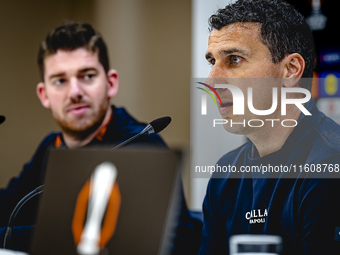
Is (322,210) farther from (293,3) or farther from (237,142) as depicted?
(293,3)

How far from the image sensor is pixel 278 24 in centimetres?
131

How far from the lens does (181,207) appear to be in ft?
4.74

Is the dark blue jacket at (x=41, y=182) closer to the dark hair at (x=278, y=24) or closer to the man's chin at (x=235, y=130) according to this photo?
the man's chin at (x=235, y=130)

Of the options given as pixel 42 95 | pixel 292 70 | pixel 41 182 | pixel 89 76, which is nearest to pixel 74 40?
pixel 89 76

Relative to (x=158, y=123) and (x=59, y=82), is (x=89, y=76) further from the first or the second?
(x=158, y=123)

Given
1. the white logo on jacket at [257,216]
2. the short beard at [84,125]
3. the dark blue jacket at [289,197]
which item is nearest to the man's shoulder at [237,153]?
the dark blue jacket at [289,197]

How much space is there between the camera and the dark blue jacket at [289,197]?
1.21m

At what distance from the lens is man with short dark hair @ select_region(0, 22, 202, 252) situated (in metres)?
1.58

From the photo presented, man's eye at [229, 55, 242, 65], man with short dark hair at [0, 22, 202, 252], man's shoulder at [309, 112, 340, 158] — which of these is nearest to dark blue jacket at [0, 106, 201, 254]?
man with short dark hair at [0, 22, 202, 252]

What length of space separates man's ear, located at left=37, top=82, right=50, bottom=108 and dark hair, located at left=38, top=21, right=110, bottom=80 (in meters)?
0.04

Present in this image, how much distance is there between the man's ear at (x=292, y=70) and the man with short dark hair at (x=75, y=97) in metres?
0.63

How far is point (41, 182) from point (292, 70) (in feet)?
Result: 3.72

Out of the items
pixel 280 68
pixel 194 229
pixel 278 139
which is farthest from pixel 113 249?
pixel 280 68

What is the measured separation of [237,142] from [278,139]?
0.49 feet
